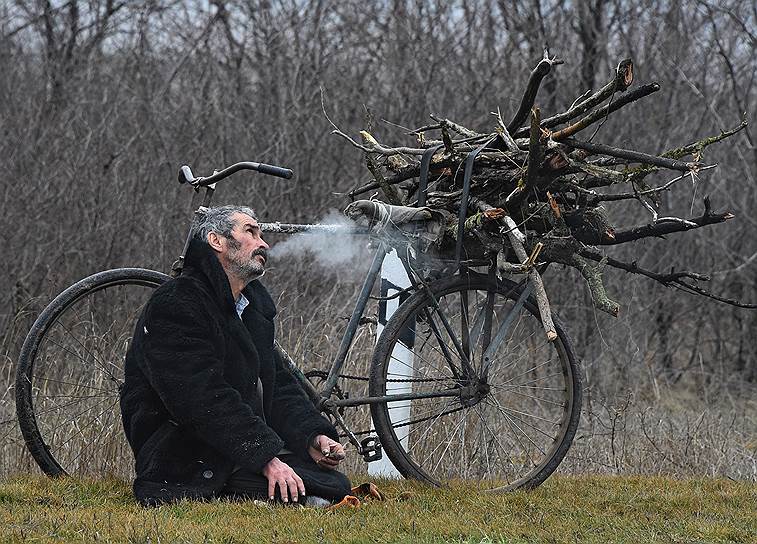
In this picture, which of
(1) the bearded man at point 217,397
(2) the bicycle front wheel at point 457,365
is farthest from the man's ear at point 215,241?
(2) the bicycle front wheel at point 457,365

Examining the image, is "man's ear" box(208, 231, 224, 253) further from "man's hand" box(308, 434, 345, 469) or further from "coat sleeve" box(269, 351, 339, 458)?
"man's hand" box(308, 434, 345, 469)

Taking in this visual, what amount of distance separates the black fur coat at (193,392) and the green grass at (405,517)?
6.6 inches

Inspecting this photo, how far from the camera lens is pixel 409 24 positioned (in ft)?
39.9

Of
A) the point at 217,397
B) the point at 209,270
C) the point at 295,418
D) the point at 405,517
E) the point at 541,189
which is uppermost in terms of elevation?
the point at 541,189

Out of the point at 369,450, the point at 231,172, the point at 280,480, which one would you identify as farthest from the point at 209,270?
the point at 369,450

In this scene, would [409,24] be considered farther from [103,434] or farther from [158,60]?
[103,434]

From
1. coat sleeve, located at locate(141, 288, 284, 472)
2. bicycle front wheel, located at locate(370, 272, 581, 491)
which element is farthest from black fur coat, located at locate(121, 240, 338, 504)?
bicycle front wheel, located at locate(370, 272, 581, 491)

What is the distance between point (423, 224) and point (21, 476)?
225cm

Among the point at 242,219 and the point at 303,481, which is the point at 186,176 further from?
the point at 303,481

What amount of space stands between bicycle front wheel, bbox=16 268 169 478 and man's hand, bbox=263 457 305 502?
3.98 feet

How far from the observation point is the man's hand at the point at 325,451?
4945 mm

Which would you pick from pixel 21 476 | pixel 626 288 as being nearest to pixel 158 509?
pixel 21 476

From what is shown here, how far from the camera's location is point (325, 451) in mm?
4949

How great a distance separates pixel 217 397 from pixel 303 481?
0.55m
